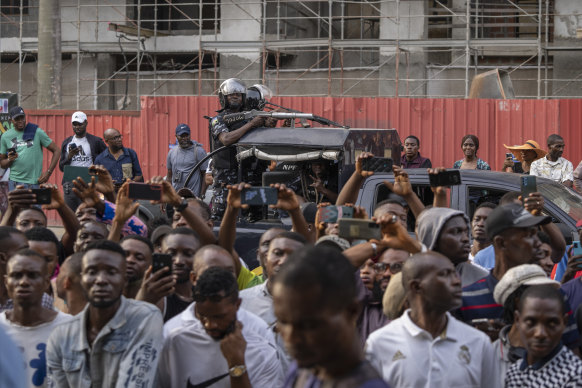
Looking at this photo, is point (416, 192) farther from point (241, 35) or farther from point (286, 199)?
point (241, 35)

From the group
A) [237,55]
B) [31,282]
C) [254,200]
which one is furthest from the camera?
[237,55]

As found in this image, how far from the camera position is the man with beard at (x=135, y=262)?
5348mm

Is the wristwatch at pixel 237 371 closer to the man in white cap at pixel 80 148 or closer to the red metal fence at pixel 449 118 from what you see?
the man in white cap at pixel 80 148

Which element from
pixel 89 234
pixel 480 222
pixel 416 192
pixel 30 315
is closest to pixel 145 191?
pixel 89 234

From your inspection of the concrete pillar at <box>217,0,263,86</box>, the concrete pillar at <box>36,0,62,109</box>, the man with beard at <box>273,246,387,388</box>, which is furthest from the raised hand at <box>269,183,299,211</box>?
the concrete pillar at <box>217,0,263,86</box>

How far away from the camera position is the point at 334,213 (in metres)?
5.31

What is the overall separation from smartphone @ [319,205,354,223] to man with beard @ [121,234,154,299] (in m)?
1.02

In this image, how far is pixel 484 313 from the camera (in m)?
4.84

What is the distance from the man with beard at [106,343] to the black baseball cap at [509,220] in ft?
6.31

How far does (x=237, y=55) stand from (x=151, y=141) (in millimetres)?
6387

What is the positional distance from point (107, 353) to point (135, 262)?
1130 millimetres

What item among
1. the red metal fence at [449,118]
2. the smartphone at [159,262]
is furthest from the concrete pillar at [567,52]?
the smartphone at [159,262]

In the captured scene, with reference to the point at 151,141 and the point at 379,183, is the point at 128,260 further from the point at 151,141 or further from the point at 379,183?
the point at 151,141

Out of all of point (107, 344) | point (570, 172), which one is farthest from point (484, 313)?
point (570, 172)
